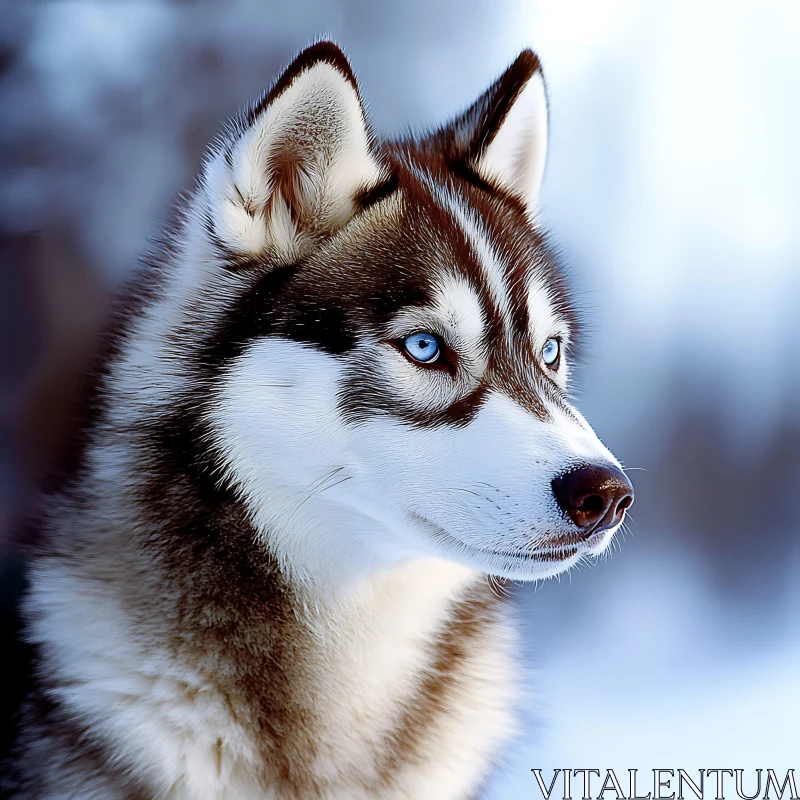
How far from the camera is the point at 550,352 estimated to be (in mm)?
779

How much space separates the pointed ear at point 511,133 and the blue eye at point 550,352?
0.59ft

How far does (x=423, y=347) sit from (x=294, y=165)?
20cm

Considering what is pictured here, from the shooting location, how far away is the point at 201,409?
68 cm

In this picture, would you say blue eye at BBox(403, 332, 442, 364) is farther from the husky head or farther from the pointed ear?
the pointed ear

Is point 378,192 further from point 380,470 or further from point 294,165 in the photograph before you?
point 380,470

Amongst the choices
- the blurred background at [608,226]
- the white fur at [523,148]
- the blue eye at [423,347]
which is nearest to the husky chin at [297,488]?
the blue eye at [423,347]

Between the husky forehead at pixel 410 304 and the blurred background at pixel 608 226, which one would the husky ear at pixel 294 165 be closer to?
the husky forehead at pixel 410 304

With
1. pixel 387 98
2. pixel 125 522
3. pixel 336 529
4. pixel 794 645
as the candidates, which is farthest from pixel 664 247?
pixel 125 522

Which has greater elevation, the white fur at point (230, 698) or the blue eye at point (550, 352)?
the blue eye at point (550, 352)

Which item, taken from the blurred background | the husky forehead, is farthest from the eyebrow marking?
the blurred background

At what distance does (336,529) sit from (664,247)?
0.88m

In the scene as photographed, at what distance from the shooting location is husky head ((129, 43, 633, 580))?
62 centimetres

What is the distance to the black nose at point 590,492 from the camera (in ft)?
1.89

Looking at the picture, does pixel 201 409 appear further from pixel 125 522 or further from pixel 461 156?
pixel 461 156
